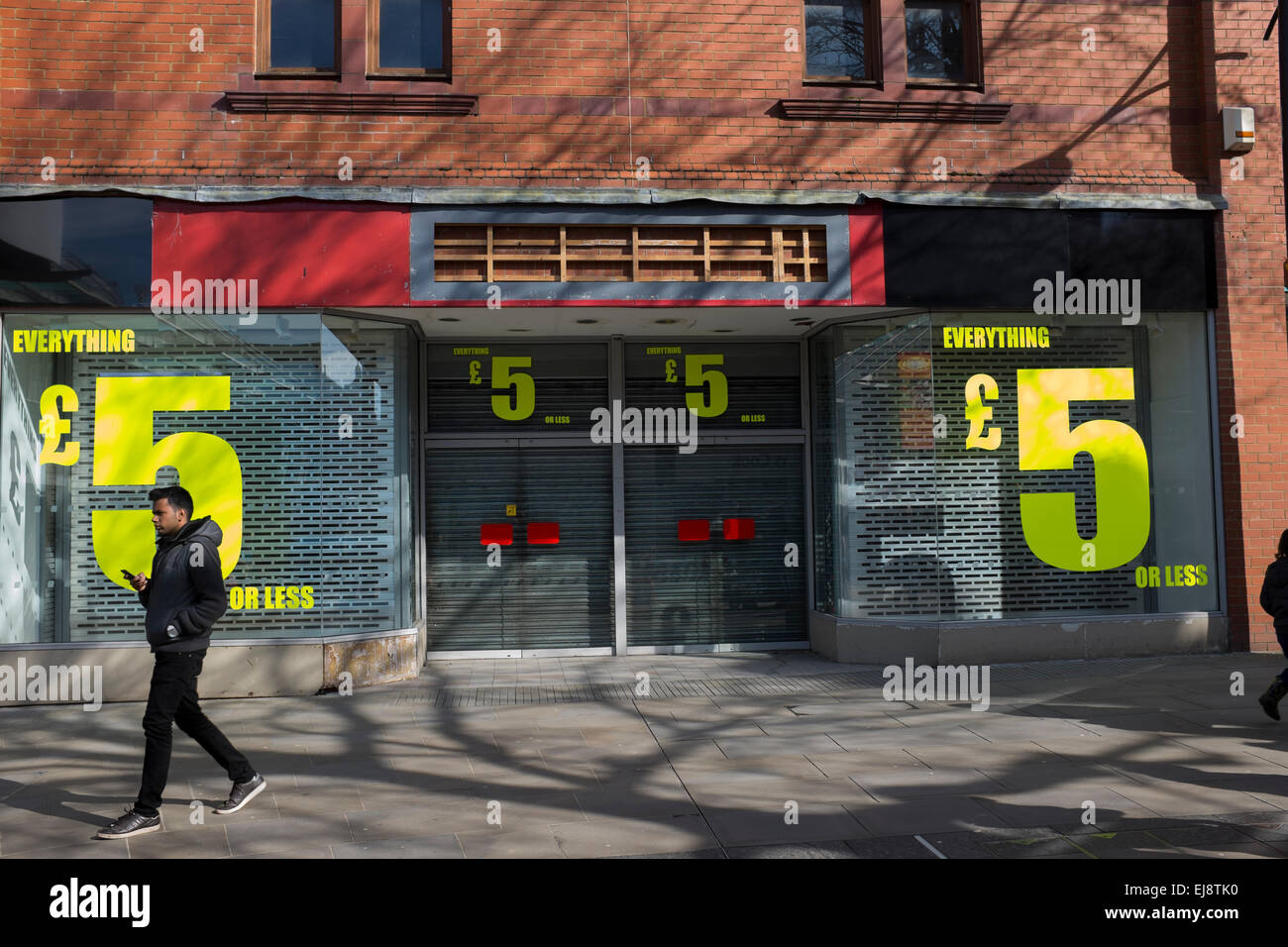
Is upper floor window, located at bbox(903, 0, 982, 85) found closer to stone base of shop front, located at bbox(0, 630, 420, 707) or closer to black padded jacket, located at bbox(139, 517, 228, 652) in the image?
stone base of shop front, located at bbox(0, 630, 420, 707)

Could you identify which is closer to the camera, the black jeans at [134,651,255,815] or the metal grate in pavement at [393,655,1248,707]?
the black jeans at [134,651,255,815]

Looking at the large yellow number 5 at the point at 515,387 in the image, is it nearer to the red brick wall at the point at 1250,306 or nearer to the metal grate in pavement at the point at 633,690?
the metal grate in pavement at the point at 633,690

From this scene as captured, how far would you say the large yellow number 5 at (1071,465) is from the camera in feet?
35.3

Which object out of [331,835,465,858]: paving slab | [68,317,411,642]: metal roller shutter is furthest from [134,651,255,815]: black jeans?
[68,317,411,642]: metal roller shutter

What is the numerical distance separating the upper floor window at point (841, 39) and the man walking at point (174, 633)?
7.66 meters

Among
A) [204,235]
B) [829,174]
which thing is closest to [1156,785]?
[829,174]

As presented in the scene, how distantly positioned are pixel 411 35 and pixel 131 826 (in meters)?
7.68

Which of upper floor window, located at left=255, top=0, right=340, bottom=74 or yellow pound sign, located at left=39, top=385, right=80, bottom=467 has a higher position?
upper floor window, located at left=255, top=0, right=340, bottom=74

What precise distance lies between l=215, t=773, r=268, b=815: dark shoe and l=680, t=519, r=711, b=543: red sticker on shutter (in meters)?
5.96

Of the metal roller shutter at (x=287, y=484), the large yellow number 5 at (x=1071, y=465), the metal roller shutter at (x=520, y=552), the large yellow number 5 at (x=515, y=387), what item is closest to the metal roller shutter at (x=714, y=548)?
the metal roller shutter at (x=520, y=552)

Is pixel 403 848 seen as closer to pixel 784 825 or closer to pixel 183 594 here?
pixel 183 594

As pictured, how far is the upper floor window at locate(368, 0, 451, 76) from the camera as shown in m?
10.1

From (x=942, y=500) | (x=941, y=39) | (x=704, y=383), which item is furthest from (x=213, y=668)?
(x=941, y=39)

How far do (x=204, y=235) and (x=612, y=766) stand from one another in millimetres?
6051
